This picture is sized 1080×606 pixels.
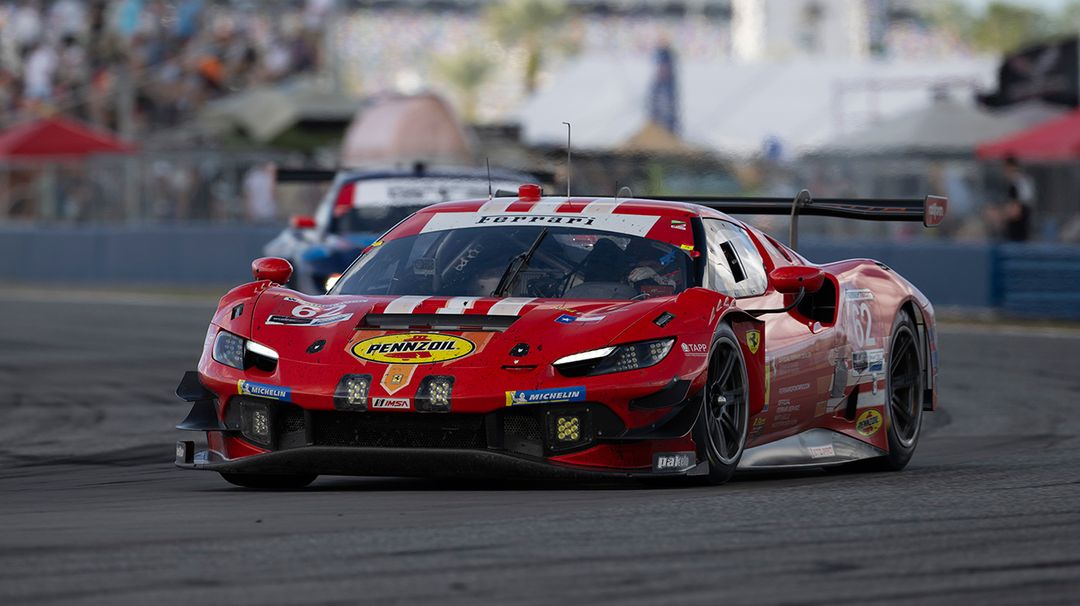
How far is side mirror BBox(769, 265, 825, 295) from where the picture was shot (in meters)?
8.10

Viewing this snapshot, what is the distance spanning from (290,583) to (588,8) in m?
113

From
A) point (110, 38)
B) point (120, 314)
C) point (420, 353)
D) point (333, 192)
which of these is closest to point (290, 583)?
point (420, 353)

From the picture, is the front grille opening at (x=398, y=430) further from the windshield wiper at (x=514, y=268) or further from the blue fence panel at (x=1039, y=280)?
the blue fence panel at (x=1039, y=280)

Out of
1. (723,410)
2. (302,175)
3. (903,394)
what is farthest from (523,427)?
(302,175)

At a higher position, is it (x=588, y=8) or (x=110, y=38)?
(x=588, y=8)

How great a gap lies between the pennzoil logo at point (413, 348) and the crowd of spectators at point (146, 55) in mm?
33972

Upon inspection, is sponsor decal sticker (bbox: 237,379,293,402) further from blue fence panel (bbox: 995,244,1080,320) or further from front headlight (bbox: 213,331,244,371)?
blue fence panel (bbox: 995,244,1080,320)

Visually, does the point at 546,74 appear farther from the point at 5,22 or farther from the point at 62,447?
the point at 62,447

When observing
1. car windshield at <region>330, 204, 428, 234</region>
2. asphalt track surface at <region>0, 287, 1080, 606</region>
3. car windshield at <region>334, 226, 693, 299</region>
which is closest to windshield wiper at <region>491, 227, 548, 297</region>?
car windshield at <region>334, 226, 693, 299</region>

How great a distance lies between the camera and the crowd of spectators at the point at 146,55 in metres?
41.6

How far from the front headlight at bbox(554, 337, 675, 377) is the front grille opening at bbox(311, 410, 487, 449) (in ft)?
1.19

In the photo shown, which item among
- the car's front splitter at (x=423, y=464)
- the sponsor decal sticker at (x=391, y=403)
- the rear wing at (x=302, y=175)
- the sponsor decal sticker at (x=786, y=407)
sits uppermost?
the rear wing at (x=302, y=175)

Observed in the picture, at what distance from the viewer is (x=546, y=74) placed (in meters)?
121

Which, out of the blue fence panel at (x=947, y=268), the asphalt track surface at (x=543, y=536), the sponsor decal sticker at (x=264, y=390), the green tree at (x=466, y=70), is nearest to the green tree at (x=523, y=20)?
the green tree at (x=466, y=70)
